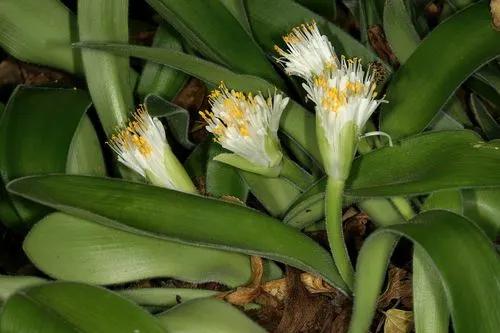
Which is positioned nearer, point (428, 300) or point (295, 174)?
point (428, 300)

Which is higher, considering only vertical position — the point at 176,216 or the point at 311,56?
the point at 311,56

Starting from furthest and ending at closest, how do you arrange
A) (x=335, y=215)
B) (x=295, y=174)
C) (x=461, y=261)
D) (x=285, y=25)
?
(x=285, y=25)
(x=295, y=174)
(x=335, y=215)
(x=461, y=261)

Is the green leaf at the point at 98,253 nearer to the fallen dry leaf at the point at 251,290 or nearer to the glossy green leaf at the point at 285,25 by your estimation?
the fallen dry leaf at the point at 251,290

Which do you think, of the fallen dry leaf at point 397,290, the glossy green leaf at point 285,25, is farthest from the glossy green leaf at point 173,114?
the fallen dry leaf at point 397,290

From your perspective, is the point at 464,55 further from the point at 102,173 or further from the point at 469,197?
the point at 102,173

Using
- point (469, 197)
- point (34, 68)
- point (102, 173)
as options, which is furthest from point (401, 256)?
point (34, 68)

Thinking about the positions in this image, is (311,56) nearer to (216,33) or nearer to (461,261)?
(216,33)

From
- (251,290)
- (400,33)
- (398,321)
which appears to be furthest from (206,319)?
(400,33)
